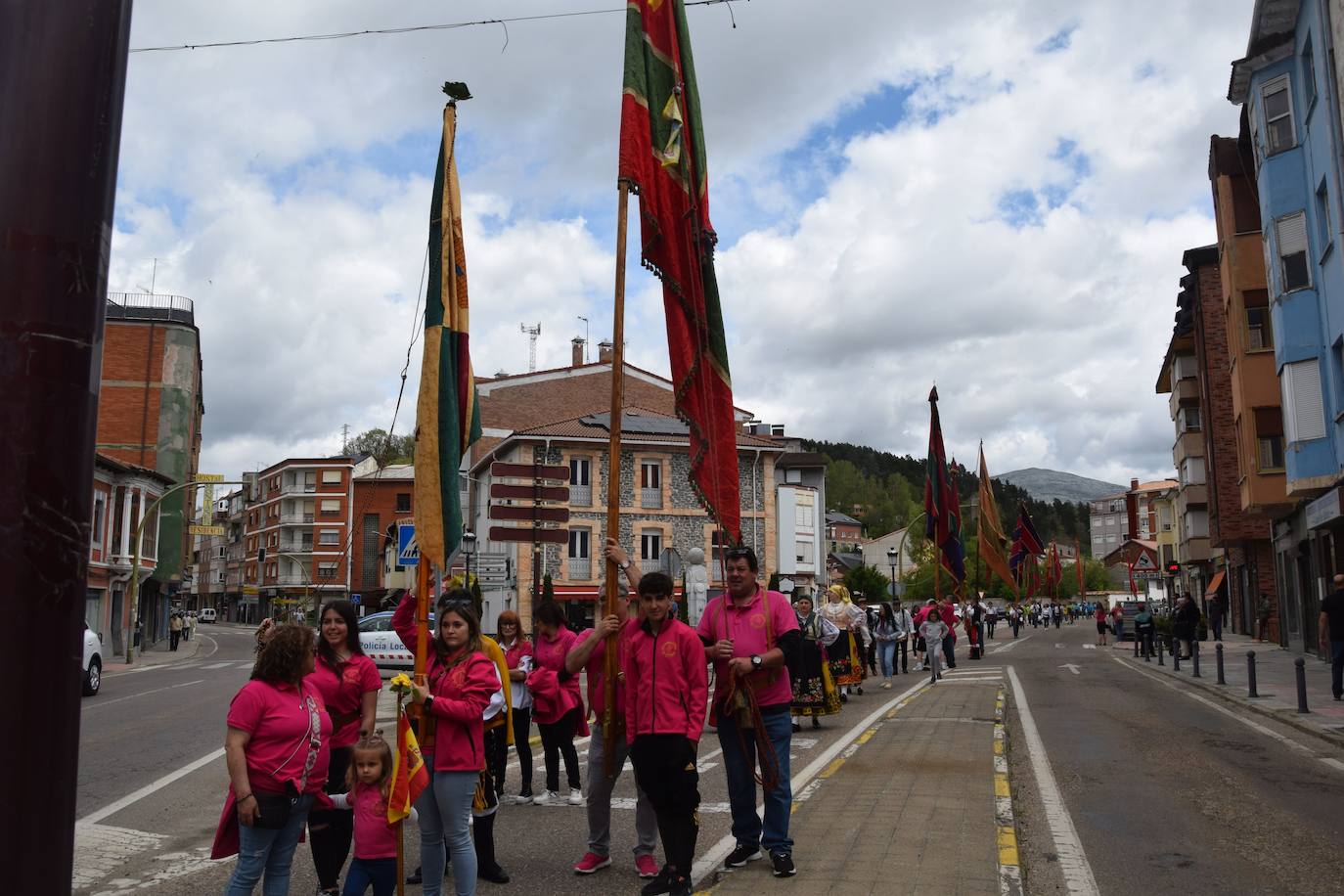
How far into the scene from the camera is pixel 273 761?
4688mm

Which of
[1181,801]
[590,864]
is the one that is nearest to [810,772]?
[1181,801]

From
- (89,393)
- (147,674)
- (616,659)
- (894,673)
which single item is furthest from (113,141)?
(147,674)

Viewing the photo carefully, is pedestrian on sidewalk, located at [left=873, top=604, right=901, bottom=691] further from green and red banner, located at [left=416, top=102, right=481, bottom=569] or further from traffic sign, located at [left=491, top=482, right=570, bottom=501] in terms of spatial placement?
green and red banner, located at [left=416, top=102, right=481, bottom=569]

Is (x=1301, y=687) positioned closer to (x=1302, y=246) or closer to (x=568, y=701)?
(x=568, y=701)

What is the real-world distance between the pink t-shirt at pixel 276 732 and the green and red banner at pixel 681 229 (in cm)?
268

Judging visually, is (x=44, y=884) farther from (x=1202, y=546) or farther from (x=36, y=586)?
(x=1202, y=546)

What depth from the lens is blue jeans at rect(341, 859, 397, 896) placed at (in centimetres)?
509

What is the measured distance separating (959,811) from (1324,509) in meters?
18.3

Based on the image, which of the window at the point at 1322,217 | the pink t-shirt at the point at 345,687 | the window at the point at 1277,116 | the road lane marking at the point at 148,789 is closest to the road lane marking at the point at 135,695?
the road lane marking at the point at 148,789

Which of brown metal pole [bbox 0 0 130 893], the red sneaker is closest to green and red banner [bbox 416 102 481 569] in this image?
the red sneaker

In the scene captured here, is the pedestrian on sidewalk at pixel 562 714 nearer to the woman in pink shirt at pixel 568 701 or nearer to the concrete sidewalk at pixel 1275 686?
the woman in pink shirt at pixel 568 701

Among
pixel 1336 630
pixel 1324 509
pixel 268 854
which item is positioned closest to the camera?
pixel 268 854

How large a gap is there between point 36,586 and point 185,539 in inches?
2565

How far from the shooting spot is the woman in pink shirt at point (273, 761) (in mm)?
4637
